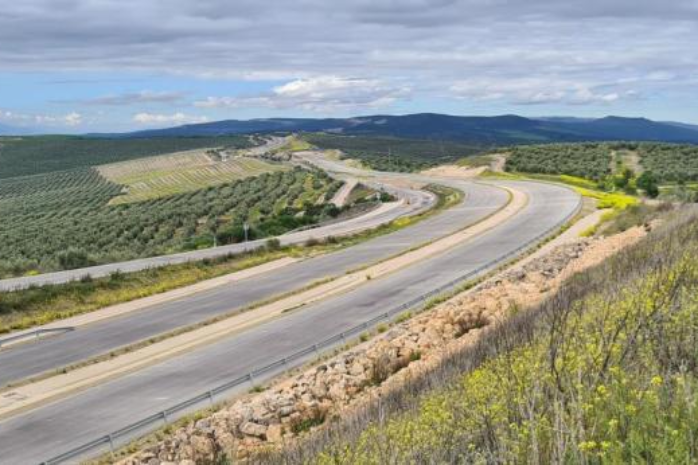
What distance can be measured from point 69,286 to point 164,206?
57.0 meters

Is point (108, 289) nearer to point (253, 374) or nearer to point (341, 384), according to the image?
point (253, 374)

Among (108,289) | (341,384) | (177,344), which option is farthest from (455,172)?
(341,384)

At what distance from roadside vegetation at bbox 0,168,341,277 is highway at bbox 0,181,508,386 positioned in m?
12.3

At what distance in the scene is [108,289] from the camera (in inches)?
1323

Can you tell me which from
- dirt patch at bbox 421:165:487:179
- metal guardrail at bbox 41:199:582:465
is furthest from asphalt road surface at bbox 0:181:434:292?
dirt patch at bbox 421:165:487:179

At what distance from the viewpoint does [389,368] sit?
17.6 metres

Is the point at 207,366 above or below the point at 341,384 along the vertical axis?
below

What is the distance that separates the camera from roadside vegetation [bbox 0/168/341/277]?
52.6m

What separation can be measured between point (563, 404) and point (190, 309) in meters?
25.4

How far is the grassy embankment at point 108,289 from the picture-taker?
2914cm

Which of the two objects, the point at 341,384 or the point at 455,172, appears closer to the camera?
the point at 341,384

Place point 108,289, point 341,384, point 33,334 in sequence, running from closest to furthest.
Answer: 1. point 341,384
2. point 33,334
3. point 108,289

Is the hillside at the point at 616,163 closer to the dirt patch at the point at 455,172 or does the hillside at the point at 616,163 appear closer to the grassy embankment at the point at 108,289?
the dirt patch at the point at 455,172

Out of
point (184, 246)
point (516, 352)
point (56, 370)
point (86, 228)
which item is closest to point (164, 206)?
point (86, 228)
